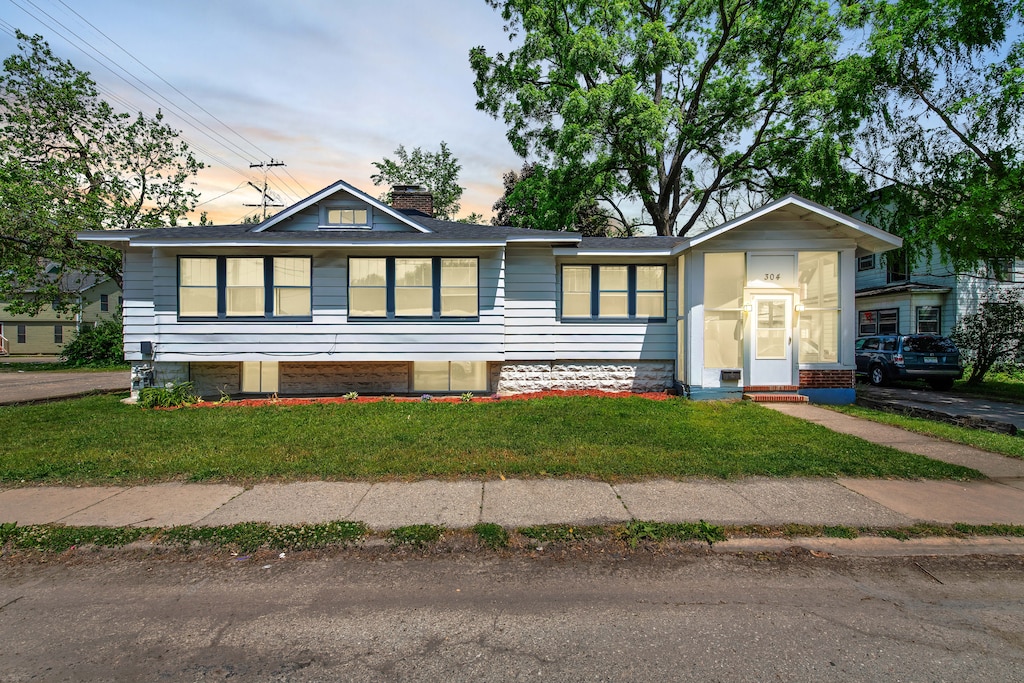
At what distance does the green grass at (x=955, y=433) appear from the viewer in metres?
7.41

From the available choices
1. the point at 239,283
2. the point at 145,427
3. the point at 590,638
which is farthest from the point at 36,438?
the point at 590,638

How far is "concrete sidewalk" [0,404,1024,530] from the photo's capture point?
15.7ft

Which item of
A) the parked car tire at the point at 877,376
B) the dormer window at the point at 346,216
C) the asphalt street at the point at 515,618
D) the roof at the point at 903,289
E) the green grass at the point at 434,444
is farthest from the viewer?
the roof at the point at 903,289

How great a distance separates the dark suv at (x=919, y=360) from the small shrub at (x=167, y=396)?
20142 millimetres

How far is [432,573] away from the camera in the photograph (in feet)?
12.9

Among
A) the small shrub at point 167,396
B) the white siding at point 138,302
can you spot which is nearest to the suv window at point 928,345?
the small shrub at point 167,396

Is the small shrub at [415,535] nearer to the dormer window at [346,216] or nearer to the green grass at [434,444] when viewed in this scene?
the green grass at [434,444]

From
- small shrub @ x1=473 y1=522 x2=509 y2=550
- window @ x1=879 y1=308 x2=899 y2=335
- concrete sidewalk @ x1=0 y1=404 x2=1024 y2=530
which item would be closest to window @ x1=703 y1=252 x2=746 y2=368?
concrete sidewalk @ x1=0 y1=404 x2=1024 y2=530

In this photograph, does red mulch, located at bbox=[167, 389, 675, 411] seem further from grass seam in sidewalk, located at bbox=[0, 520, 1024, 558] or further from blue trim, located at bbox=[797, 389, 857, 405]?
grass seam in sidewalk, located at bbox=[0, 520, 1024, 558]

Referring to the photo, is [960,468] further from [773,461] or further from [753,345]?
[753,345]

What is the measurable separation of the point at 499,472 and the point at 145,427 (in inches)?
271

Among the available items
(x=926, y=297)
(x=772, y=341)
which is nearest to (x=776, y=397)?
(x=772, y=341)

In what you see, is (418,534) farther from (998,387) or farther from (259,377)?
(998,387)

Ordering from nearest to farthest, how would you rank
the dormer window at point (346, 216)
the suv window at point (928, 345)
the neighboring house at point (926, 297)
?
1. the dormer window at point (346, 216)
2. the suv window at point (928, 345)
3. the neighboring house at point (926, 297)
